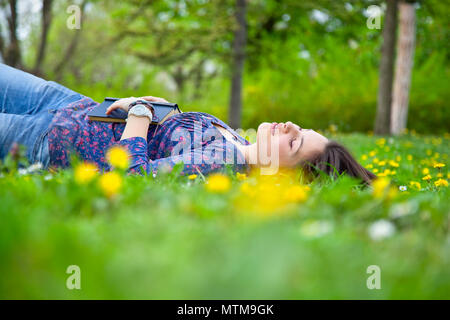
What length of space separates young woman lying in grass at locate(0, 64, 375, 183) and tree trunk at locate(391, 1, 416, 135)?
7325 millimetres

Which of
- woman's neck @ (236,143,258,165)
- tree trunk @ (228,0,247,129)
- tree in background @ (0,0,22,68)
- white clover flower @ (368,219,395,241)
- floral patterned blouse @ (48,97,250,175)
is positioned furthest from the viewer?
tree trunk @ (228,0,247,129)

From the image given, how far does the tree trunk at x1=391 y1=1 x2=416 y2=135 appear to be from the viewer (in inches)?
359

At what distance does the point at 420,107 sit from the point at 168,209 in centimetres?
1150

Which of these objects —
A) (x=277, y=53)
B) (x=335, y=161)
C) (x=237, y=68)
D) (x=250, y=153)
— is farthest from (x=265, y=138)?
(x=277, y=53)

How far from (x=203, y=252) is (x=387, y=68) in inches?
323

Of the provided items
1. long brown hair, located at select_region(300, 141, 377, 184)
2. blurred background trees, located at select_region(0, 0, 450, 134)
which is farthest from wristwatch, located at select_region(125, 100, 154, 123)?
blurred background trees, located at select_region(0, 0, 450, 134)

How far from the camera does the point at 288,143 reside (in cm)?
266

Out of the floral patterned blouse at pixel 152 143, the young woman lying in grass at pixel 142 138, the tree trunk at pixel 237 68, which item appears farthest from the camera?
the tree trunk at pixel 237 68

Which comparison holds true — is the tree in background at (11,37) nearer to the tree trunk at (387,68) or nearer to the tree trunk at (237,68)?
the tree trunk at (237,68)

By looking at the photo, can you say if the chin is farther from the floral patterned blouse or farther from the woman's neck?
the floral patterned blouse

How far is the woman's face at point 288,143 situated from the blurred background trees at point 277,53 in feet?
19.8

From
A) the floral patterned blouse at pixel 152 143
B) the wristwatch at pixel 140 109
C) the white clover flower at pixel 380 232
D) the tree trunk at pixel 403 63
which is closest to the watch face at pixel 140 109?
the wristwatch at pixel 140 109

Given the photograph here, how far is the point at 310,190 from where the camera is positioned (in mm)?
1865

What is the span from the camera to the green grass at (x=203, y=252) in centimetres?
90
